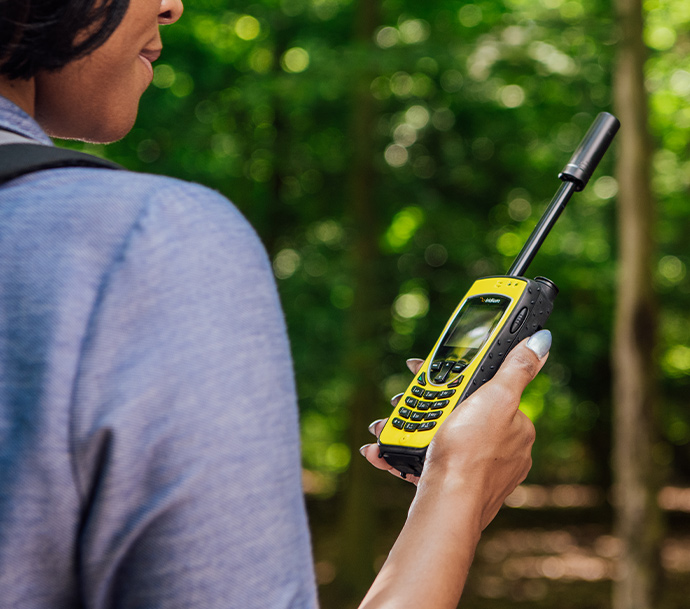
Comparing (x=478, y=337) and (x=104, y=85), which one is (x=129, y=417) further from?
(x=478, y=337)

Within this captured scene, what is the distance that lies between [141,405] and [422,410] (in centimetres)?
79

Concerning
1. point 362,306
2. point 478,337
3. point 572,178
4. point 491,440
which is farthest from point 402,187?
point 491,440

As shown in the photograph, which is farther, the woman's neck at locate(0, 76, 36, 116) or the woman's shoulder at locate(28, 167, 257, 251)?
the woman's neck at locate(0, 76, 36, 116)

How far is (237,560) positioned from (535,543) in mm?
12161

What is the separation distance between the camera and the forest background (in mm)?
8758

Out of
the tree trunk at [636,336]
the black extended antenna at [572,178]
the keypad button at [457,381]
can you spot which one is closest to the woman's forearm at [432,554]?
the keypad button at [457,381]

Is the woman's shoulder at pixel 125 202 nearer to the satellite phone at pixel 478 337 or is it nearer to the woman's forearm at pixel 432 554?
the woman's forearm at pixel 432 554

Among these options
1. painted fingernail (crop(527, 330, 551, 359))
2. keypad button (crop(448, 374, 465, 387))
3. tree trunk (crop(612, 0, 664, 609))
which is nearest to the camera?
painted fingernail (crop(527, 330, 551, 359))

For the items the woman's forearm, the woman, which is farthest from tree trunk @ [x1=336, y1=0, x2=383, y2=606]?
the woman

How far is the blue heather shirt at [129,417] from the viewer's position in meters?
0.50

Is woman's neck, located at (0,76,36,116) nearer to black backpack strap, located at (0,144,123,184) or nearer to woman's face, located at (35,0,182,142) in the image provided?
woman's face, located at (35,0,182,142)

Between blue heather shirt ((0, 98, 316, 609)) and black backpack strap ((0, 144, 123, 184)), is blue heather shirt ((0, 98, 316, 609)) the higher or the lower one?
the lower one

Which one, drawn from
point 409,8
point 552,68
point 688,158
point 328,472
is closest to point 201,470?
point 552,68

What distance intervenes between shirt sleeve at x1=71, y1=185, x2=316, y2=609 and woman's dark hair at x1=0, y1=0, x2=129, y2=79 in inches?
7.8
